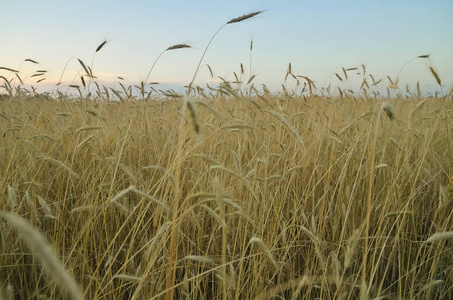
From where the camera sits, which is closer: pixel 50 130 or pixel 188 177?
pixel 188 177

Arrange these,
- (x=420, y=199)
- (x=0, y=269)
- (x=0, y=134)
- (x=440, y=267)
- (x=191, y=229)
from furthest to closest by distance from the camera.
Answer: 1. (x=0, y=134)
2. (x=420, y=199)
3. (x=191, y=229)
4. (x=440, y=267)
5. (x=0, y=269)

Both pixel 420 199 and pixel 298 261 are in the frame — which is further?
pixel 420 199

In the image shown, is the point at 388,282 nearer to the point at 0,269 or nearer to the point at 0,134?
the point at 0,269

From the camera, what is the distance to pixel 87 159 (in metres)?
2.50

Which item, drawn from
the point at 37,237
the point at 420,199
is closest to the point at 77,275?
the point at 37,237

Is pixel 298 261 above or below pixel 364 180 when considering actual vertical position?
below

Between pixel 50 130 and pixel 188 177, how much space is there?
6.15ft

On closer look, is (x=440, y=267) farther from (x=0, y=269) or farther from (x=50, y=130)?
(x=50, y=130)

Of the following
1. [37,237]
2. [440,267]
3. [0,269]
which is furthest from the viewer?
[440,267]

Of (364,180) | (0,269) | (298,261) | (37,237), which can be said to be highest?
(37,237)

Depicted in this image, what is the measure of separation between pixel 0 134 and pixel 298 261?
2.50 meters

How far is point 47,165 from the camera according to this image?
97.8 inches

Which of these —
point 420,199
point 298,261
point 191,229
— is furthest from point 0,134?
point 420,199

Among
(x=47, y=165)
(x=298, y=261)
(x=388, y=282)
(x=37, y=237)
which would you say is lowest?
(x=388, y=282)
